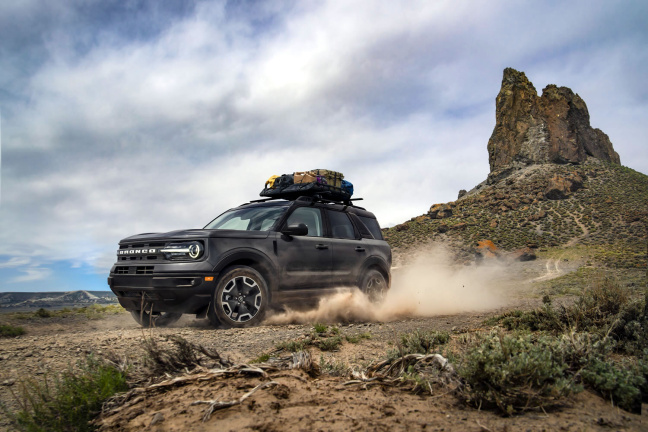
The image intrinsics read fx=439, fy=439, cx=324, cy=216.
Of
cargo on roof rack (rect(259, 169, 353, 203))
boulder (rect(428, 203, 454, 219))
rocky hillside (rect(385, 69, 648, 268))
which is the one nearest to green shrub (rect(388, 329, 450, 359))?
cargo on roof rack (rect(259, 169, 353, 203))

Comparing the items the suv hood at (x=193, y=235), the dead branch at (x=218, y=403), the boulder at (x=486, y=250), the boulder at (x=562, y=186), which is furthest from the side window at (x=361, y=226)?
the boulder at (x=562, y=186)

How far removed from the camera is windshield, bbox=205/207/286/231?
7.41m

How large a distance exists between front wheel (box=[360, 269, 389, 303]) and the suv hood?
2502 millimetres

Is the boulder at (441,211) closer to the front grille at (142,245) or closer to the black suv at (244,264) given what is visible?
the black suv at (244,264)

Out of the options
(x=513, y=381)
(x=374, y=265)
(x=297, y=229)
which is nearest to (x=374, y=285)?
(x=374, y=265)

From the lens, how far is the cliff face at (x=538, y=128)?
7725 centimetres

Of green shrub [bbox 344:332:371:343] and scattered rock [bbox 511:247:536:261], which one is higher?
scattered rock [bbox 511:247:536:261]

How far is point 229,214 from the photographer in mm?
8109

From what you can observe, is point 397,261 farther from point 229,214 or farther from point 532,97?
point 532,97

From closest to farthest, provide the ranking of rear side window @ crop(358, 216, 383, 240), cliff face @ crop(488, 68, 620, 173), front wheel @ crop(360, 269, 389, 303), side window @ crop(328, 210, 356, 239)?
1. side window @ crop(328, 210, 356, 239)
2. front wheel @ crop(360, 269, 389, 303)
3. rear side window @ crop(358, 216, 383, 240)
4. cliff face @ crop(488, 68, 620, 173)

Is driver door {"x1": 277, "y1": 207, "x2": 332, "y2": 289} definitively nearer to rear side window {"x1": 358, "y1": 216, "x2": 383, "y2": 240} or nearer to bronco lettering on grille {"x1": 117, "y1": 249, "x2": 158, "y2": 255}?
rear side window {"x1": 358, "y1": 216, "x2": 383, "y2": 240}

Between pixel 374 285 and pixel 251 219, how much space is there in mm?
2853

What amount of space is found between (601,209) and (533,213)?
306 inches

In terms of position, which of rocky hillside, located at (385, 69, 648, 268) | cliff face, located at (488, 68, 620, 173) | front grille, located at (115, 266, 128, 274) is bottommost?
front grille, located at (115, 266, 128, 274)
